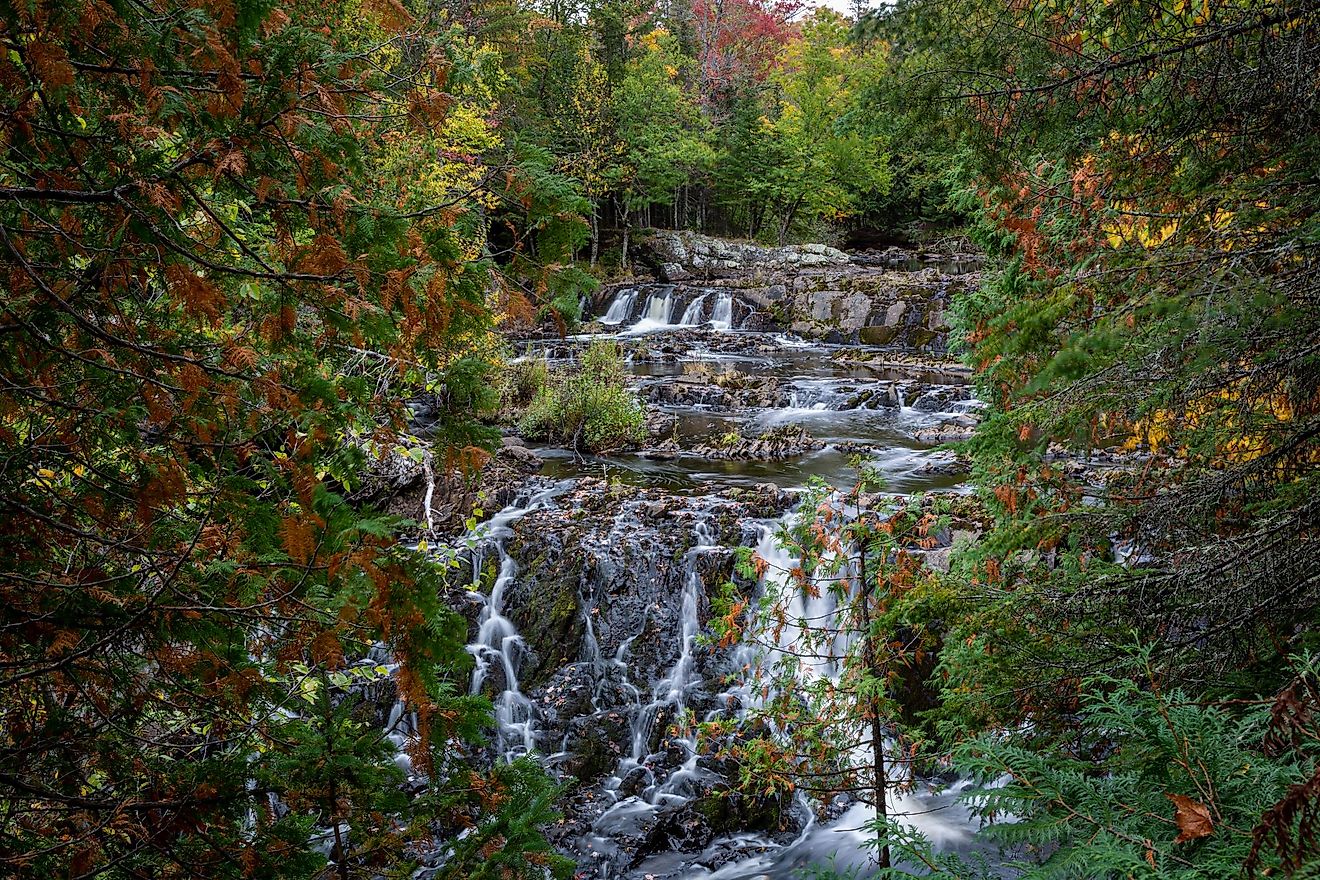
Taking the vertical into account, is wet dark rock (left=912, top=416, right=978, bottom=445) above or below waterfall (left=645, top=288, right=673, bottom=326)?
below

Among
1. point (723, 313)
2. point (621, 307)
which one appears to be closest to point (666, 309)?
point (621, 307)

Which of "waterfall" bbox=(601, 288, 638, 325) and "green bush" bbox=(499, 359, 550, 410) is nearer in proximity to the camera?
"green bush" bbox=(499, 359, 550, 410)

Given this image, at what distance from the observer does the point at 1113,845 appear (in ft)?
Answer: 6.16

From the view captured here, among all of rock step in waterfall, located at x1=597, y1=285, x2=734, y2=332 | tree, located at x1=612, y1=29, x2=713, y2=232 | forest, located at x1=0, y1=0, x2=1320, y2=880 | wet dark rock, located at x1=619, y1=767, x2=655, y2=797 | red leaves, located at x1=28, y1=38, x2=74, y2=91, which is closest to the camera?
red leaves, located at x1=28, y1=38, x2=74, y2=91

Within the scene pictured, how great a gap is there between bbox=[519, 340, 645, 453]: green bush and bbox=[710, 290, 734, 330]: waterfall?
1216 centimetres

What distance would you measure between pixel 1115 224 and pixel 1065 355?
2753 mm

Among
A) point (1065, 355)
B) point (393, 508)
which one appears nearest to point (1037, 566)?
point (1065, 355)

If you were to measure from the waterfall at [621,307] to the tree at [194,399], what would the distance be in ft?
78.7

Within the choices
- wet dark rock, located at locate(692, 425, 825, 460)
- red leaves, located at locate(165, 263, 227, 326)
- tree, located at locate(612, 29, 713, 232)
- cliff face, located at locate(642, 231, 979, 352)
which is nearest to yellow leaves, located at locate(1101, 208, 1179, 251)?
red leaves, located at locate(165, 263, 227, 326)

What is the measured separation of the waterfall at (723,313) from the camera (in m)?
25.5

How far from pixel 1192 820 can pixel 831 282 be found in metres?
25.0

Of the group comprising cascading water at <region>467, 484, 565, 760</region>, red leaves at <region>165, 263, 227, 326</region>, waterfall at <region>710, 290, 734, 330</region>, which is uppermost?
waterfall at <region>710, 290, 734, 330</region>

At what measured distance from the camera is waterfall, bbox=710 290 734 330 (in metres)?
25.5

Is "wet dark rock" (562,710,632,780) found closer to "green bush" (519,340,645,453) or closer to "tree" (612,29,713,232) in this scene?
"green bush" (519,340,645,453)
